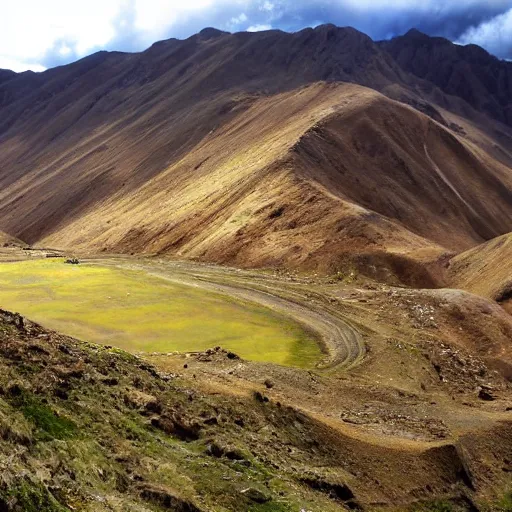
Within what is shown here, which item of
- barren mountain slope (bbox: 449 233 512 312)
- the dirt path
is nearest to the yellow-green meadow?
the dirt path

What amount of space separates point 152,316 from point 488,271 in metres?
29.4

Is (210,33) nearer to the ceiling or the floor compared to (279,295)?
nearer to the ceiling

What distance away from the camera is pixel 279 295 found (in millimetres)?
46375

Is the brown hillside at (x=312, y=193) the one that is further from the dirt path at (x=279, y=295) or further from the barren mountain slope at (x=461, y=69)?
the barren mountain slope at (x=461, y=69)

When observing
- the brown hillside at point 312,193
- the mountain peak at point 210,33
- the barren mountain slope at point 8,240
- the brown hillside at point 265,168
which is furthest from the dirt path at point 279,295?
the mountain peak at point 210,33

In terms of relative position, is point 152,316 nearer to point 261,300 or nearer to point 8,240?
point 261,300

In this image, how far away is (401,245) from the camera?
54.2 metres

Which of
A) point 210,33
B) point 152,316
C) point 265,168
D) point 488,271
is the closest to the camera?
point 152,316

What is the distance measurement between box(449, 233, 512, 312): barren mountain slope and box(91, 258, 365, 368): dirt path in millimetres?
14109

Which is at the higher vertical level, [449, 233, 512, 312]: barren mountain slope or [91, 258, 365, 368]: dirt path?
[91, 258, 365, 368]: dirt path

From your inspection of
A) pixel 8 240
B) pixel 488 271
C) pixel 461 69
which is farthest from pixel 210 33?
pixel 488 271

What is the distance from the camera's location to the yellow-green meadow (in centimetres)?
3372

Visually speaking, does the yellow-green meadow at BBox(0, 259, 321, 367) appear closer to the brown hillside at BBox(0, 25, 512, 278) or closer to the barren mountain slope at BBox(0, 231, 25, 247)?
the brown hillside at BBox(0, 25, 512, 278)

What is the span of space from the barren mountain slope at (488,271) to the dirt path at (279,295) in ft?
46.3
